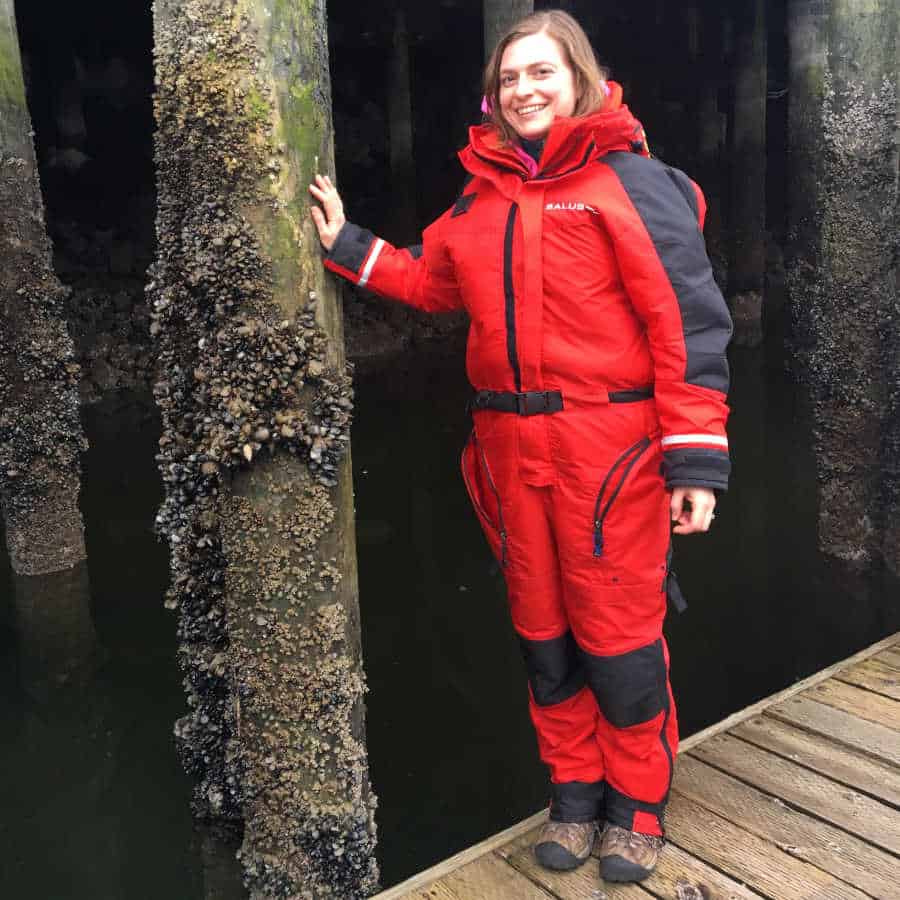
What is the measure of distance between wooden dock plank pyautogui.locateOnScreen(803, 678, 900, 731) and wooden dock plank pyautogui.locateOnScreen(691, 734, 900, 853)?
0.39m

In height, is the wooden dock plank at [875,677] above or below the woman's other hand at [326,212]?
below

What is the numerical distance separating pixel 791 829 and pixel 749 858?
0.17 metres

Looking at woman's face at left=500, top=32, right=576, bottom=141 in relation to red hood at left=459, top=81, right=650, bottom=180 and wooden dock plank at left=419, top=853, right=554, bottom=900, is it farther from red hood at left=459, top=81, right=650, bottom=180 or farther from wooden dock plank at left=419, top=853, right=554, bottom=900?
wooden dock plank at left=419, top=853, right=554, bottom=900

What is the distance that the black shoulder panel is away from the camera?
2.12 meters

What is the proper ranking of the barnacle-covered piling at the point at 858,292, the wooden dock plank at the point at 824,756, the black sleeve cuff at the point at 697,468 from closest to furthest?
1. the black sleeve cuff at the point at 697,468
2. the wooden dock plank at the point at 824,756
3. the barnacle-covered piling at the point at 858,292

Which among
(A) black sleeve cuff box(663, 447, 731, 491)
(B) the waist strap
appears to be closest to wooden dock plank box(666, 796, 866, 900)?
(A) black sleeve cuff box(663, 447, 731, 491)

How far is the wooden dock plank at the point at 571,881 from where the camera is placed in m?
2.18

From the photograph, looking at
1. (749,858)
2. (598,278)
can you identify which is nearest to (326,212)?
(598,278)

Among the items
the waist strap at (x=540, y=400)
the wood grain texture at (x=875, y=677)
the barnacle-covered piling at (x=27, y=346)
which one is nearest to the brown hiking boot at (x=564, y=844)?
the waist strap at (x=540, y=400)

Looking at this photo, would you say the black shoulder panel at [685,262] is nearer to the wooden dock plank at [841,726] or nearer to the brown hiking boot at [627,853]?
the brown hiking boot at [627,853]

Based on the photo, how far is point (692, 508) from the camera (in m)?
2.15

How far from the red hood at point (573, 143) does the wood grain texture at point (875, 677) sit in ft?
5.85

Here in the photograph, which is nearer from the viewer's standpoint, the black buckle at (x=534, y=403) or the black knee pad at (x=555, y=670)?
the black buckle at (x=534, y=403)

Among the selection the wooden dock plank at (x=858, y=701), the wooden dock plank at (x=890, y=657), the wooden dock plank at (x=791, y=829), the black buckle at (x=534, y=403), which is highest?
the black buckle at (x=534, y=403)
